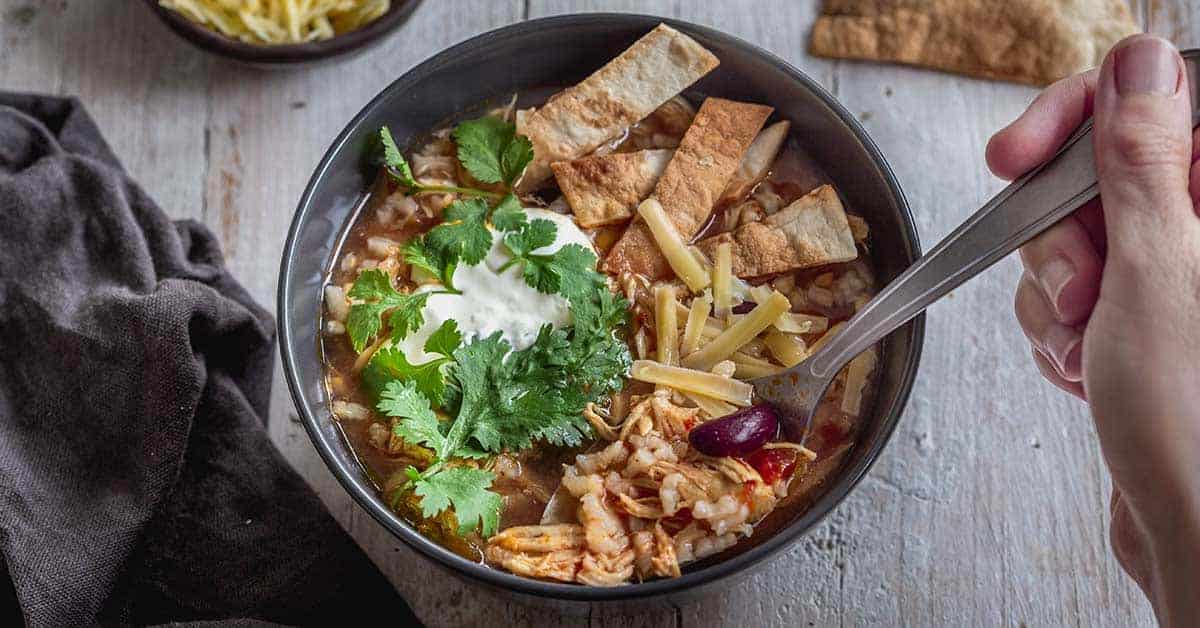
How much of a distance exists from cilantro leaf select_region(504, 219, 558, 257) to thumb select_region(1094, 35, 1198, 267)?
109 cm

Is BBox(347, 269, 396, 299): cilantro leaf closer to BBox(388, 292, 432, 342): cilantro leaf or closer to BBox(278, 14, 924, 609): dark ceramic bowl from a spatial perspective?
BBox(388, 292, 432, 342): cilantro leaf

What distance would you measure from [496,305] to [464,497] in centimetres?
48

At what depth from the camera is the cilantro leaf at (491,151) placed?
2615 mm

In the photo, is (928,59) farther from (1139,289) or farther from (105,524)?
(105,524)

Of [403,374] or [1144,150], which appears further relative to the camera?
[403,374]

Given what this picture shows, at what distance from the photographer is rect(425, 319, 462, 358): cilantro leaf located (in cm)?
246

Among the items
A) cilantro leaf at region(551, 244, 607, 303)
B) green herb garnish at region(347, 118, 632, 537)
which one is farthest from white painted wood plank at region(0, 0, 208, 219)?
cilantro leaf at region(551, 244, 607, 303)

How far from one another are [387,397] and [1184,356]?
1474 mm

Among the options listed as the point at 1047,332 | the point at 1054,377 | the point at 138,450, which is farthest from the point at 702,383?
the point at 138,450

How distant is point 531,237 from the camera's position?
8.31ft

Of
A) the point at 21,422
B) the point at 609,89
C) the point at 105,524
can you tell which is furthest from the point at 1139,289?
the point at 21,422

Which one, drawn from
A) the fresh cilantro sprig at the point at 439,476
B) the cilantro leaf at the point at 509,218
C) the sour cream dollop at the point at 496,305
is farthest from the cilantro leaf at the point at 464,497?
the cilantro leaf at the point at 509,218

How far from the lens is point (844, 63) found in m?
3.13

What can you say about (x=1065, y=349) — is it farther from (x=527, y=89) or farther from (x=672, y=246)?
(x=527, y=89)
